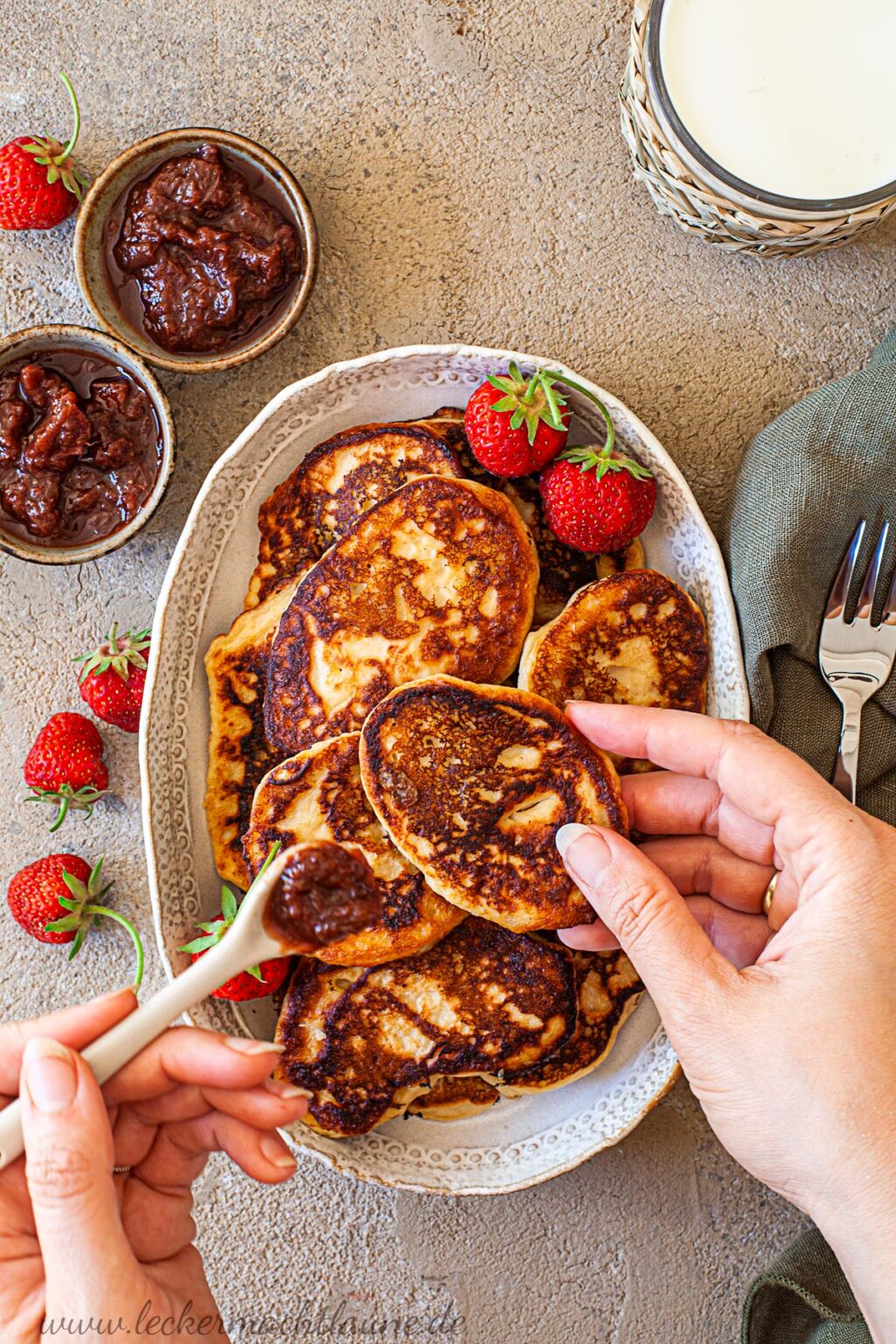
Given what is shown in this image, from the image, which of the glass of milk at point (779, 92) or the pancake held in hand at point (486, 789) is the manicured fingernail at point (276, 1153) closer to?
the pancake held in hand at point (486, 789)

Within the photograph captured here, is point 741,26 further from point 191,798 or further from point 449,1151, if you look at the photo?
point 449,1151

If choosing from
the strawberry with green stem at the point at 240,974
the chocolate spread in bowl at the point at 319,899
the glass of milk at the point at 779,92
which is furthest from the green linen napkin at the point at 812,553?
the strawberry with green stem at the point at 240,974

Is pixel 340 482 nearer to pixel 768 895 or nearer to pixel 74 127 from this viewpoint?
pixel 74 127

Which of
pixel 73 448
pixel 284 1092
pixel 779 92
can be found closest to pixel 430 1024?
pixel 284 1092

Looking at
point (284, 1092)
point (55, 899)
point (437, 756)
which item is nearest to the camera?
point (284, 1092)

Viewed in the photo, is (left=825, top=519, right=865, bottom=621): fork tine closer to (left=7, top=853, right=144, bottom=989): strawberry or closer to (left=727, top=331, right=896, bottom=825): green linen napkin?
(left=727, top=331, right=896, bottom=825): green linen napkin
